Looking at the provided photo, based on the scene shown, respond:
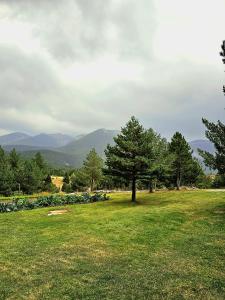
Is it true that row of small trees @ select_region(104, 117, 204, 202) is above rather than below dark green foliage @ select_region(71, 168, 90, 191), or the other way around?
above

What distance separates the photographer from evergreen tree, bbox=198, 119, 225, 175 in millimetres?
32103

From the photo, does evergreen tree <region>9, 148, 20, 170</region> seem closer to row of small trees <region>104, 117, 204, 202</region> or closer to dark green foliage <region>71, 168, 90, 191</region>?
dark green foliage <region>71, 168, 90, 191</region>

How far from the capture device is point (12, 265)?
17.8m

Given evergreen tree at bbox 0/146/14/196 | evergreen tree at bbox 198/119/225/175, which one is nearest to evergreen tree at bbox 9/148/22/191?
evergreen tree at bbox 0/146/14/196

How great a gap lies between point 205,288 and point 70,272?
6.19 meters

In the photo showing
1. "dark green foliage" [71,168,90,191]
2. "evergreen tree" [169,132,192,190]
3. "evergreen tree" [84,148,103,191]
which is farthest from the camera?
"dark green foliage" [71,168,90,191]

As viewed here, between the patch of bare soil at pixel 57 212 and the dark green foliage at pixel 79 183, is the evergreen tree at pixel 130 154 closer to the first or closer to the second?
the patch of bare soil at pixel 57 212

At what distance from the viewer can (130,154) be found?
141 feet

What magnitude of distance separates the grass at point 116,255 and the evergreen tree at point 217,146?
4.53 m

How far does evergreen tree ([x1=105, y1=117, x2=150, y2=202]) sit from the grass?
27.8 feet

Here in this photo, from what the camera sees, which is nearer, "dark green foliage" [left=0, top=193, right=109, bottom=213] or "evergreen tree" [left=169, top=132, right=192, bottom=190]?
"dark green foliage" [left=0, top=193, right=109, bottom=213]

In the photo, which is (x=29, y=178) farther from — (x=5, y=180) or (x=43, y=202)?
(x=43, y=202)

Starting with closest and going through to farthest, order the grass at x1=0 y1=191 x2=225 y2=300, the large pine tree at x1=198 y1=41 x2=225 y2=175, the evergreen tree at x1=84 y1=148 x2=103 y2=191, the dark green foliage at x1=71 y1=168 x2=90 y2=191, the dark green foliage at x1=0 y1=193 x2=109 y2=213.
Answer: the grass at x1=0 y1=191 x2=225 y2=300 < the large pine tree at x1=198 y1=41 x2=225 y2=175 < the dark green foliage at x1=0 y1=193 x2=109 y2=213 < the evergreen tree at x1=84 y1=148 x2=103 y2=191 < the dark green foliage at x1=71 y1=168 x2=90 y2=191

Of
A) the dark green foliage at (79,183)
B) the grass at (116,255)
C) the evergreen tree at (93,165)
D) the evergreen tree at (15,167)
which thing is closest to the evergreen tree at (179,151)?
the evergreen tree at (93,165)
